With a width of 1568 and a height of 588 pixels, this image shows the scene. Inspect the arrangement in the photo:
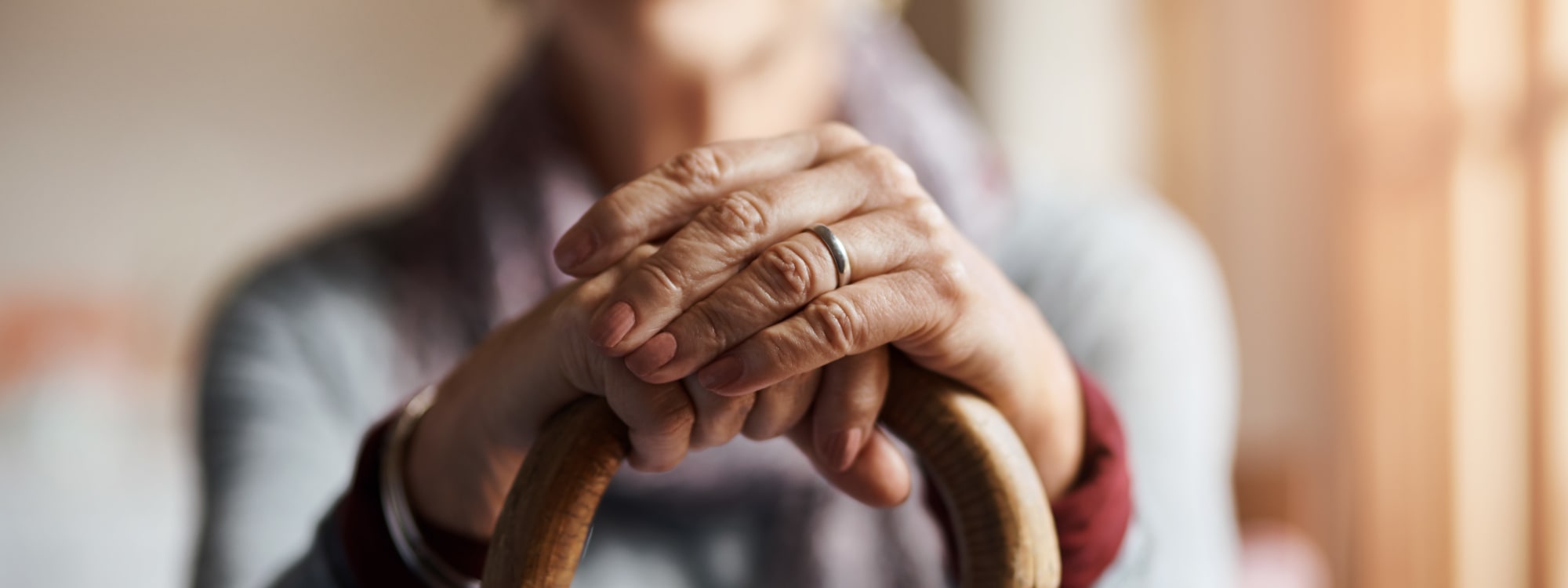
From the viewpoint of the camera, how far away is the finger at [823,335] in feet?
0.80

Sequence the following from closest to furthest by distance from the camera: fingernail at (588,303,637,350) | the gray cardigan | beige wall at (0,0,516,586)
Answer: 1. fingernail at (588,303,637,350)
2. the gray cardigan
3. beige wall at (0,0,516,586)

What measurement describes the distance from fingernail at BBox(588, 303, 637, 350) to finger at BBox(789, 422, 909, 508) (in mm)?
74

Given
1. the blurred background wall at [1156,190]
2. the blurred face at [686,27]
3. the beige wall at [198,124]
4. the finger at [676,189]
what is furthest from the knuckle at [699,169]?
the beige wall at [198,124]

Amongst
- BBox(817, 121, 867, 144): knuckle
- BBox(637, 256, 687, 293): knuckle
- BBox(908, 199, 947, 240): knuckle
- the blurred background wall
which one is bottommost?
the blurred background wall

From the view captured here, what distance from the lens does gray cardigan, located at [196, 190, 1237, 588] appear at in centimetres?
52

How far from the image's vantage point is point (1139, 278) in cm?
62

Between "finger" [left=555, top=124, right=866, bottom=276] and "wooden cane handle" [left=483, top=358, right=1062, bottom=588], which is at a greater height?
"finger" [left=555, top=124, right=866, bottom=276]

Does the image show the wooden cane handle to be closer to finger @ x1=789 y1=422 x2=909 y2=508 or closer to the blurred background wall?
finger @ x1=789 y1=422 x2=909 y2=508

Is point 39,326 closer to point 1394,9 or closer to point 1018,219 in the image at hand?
point 1018,219

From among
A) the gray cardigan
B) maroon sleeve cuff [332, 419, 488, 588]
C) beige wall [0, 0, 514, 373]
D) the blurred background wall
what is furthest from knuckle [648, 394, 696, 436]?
beige wall [0, 0, 514, 373]

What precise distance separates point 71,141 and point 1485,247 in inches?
51.2

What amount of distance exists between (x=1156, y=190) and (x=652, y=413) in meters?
1.39

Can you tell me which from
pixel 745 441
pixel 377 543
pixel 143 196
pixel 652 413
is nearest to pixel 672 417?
pixel 652 413

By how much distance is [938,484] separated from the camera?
274 mm
